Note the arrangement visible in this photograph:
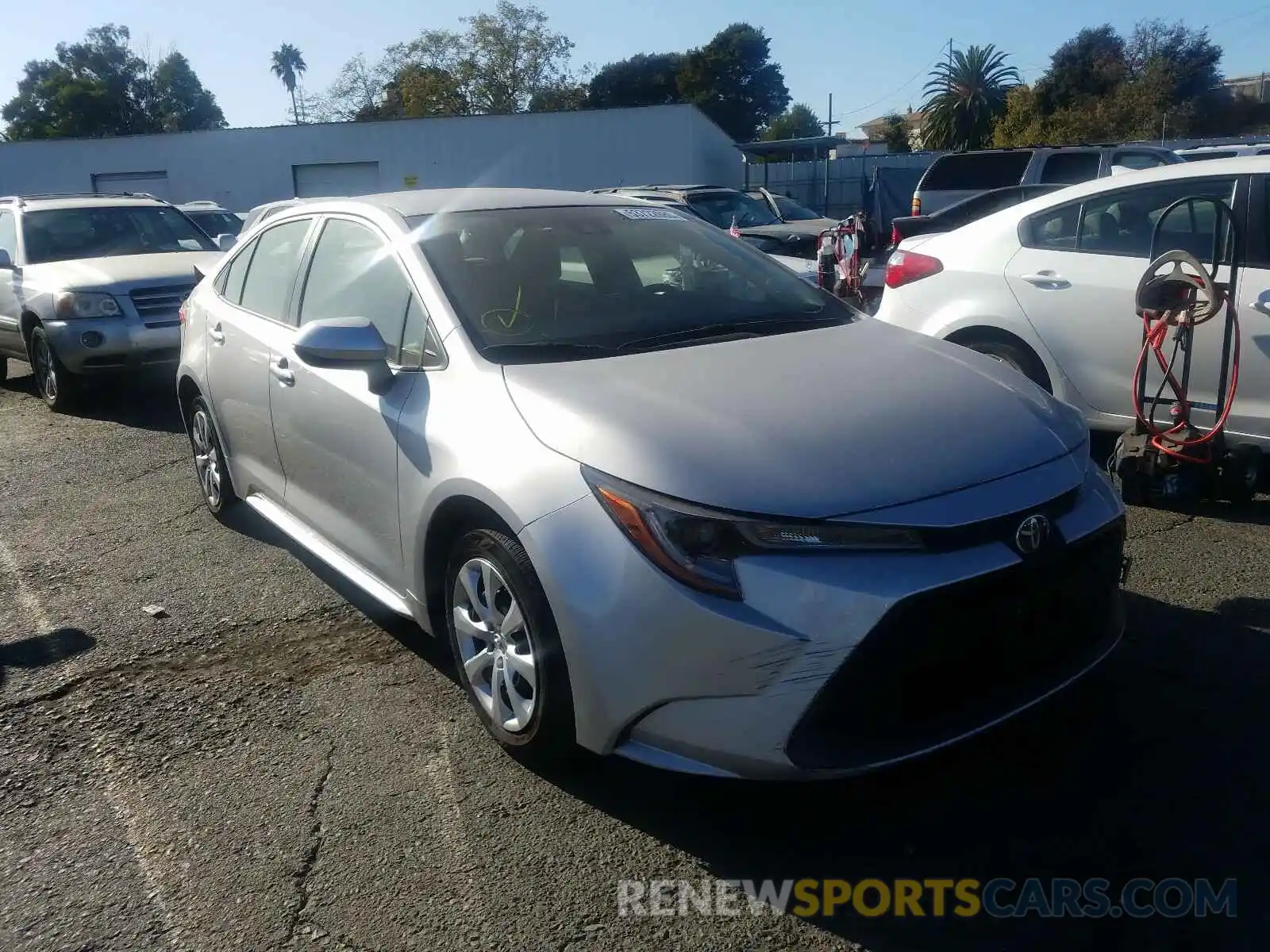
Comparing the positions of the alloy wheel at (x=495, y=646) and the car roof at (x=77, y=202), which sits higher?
the car roof at (x=77, y=202)

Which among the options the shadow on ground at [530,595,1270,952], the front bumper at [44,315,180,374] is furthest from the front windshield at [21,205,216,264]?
the shadow on ground at [530,595,1270,952]

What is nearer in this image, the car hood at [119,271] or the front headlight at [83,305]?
the front headlight at [83,305]

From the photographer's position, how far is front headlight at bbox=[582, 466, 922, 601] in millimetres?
2549

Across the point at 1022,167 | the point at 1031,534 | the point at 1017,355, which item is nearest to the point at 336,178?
the point at 1022,167

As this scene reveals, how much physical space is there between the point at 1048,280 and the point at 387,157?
3427 cm

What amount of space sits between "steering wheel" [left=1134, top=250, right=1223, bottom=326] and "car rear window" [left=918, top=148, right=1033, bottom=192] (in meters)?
11.3

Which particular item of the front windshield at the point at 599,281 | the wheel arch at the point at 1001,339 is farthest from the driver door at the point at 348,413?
the wheel arch at the point at 1001,339

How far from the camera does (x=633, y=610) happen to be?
2.59m

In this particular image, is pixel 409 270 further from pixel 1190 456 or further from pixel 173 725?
pixel 1190 456

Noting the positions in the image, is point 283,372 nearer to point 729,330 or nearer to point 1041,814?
point 729,330

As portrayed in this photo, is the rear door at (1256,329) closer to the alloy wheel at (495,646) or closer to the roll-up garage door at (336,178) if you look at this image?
the alloy wheel at (495,646)

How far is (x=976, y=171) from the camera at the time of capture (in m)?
16.1

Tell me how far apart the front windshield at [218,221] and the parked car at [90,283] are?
38.9 feet

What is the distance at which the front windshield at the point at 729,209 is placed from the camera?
15305mm
